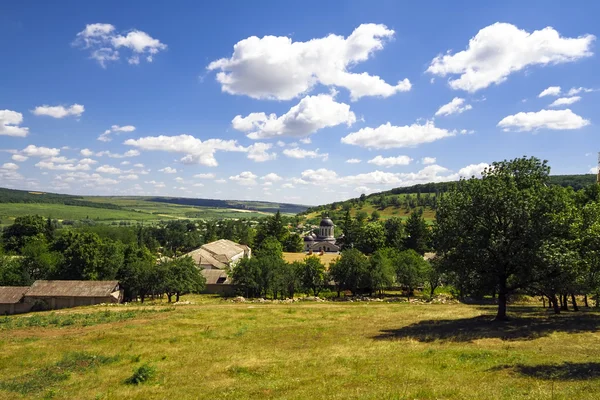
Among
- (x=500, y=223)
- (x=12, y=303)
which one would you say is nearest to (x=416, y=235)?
(x=500, y=223)

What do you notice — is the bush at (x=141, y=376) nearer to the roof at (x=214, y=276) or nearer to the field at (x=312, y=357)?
the field at (x=312, y=357)

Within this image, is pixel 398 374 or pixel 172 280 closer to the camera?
pixel 398 374

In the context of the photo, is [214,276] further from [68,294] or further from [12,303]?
[12,303]

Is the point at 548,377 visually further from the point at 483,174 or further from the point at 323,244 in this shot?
the point at 323,244

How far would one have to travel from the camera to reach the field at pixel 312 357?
1552cm

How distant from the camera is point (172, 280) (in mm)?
57344

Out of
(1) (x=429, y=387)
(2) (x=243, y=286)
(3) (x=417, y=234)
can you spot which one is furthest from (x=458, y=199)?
(3) (x=417, y=234)

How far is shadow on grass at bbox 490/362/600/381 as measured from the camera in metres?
15.1

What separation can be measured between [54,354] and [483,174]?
35.4 m

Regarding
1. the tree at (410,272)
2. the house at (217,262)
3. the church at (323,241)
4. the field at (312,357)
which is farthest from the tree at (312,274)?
the church at (323,241)

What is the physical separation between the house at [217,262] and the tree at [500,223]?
161 feet

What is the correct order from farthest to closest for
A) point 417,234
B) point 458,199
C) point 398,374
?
point 417,234
point 458,199
point 398,374

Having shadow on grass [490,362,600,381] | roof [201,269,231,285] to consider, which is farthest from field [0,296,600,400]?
roof [201,269,231,285]

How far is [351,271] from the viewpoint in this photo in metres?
62.7
